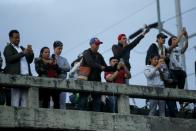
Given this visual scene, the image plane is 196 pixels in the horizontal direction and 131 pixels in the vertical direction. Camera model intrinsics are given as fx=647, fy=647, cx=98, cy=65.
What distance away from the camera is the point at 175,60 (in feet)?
44.9

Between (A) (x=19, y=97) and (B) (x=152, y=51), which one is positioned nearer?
(A) (x=19, y=97)

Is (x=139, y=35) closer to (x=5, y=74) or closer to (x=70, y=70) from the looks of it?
(x=70, y=70)

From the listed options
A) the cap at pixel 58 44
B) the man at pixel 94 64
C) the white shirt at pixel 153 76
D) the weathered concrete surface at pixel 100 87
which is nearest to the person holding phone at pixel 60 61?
Answer: the cap at pixel 58 44

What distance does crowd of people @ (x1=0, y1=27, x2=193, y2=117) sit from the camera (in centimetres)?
1191

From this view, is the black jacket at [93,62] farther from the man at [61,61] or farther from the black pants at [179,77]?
the black pants at [179,77]

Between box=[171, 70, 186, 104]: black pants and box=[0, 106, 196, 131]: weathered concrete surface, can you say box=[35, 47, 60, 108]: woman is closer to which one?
box=[0, 106, 196, 131]: weathered concrete surface

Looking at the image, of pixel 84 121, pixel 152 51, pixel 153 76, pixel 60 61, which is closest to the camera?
pixel 84 121

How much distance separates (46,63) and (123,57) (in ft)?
6.06

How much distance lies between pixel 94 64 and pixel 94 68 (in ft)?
0.36

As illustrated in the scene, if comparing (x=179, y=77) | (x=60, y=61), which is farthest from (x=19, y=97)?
(x=179, y=77)

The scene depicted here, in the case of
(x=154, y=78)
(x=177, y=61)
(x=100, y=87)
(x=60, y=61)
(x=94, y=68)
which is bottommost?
(x=100, y=87)

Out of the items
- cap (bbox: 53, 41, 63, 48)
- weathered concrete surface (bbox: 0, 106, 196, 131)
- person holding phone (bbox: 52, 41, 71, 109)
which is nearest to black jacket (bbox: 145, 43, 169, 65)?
weathered concrete surface (bbox: 0, 106, 196, 131)

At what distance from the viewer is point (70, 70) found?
42.0 ft

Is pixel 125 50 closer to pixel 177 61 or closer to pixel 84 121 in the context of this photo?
pixel 177 61
